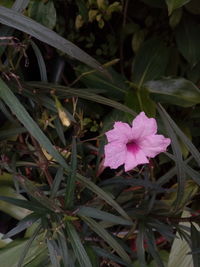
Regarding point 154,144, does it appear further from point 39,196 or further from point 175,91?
point 175,91

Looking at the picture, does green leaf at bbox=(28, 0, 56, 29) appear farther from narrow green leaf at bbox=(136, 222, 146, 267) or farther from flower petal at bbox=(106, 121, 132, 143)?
narrow green leaf at bbox=(136, 222, 146, 267)

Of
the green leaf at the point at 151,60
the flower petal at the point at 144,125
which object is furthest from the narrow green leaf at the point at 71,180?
the green leaf at the point at 151,60

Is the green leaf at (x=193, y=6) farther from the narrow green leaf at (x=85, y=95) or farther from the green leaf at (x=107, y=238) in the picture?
the green leaf at (x=107, y=238)

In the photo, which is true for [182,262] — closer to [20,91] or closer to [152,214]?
[152,214]

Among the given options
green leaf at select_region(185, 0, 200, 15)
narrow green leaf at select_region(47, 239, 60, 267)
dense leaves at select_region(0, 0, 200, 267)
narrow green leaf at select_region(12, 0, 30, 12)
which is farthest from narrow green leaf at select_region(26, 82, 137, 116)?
green leaf at select_region(185, 0, 200, 15)

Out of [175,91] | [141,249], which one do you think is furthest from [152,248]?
[175,91]

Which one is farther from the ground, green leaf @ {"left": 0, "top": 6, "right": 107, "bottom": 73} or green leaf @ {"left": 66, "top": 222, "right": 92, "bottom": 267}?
green leaf @ {"left": 0, "top": 6, "right": 107, "bottom": 73}

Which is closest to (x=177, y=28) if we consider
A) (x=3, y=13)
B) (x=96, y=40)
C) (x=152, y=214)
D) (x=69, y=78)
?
(x=96, y=40)
